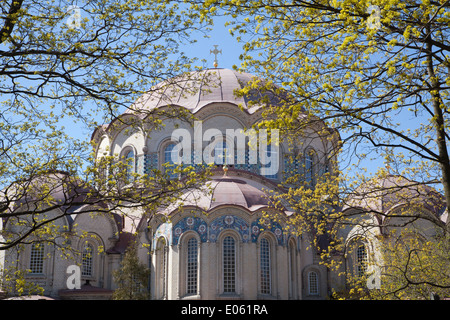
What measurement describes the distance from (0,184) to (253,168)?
1699 cm

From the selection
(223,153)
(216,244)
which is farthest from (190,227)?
(223,153)

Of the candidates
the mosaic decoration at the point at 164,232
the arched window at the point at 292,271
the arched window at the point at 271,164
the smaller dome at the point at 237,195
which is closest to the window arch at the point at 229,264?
the smaller dome at the point at 237,195

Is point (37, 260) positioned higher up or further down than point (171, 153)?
further down

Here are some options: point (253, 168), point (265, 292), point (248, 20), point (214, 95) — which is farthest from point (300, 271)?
point (248, 20)

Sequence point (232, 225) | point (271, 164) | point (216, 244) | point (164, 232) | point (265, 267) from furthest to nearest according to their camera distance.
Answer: point (271, 164) < point (164, 232) < point (265, 267) < point (232, 225) < point (216, 244)

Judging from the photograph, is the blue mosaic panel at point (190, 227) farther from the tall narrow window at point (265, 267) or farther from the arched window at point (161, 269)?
the tall narrow window at point (265, 267)

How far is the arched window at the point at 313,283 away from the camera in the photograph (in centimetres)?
2672

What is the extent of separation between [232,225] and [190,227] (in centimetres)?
174

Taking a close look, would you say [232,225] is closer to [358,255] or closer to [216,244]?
[216,244]

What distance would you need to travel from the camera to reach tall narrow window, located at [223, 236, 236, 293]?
23.4m

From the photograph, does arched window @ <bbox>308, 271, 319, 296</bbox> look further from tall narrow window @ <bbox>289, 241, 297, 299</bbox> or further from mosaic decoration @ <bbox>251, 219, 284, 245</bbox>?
mosaic decoration @ <bbox>251, 219, 284, 245</bbox>

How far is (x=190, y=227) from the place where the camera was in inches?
944

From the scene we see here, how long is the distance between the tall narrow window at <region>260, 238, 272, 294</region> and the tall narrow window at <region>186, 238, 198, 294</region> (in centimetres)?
277
